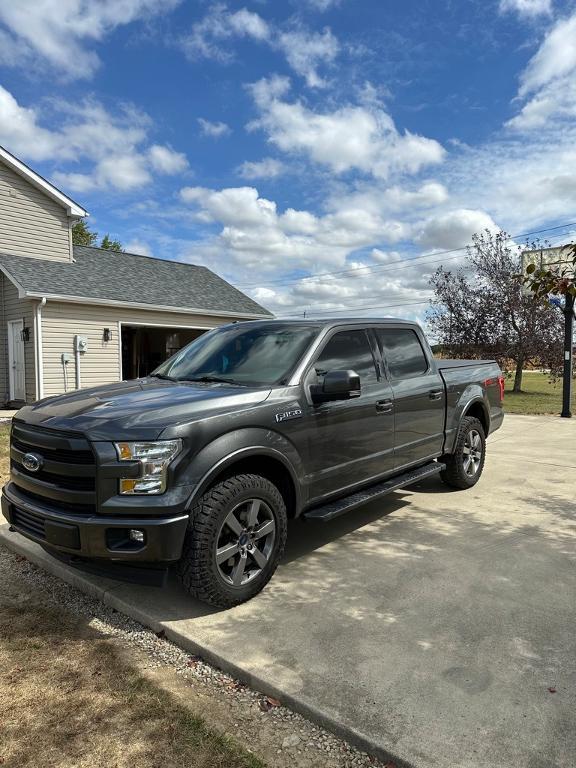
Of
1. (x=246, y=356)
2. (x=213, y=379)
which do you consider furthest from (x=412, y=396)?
(x=213, y=379)

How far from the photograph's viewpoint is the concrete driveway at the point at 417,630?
2.28 m

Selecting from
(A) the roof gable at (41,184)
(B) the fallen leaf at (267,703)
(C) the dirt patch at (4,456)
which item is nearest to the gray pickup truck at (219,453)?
(B) the fallen leaf at (267,703)

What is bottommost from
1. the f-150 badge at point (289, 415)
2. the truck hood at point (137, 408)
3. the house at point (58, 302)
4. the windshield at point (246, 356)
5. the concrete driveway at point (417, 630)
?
the concrete driveway at point (417, 630)

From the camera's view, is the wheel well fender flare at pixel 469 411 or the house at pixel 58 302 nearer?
the wheel well fender flare at pixel 469 411

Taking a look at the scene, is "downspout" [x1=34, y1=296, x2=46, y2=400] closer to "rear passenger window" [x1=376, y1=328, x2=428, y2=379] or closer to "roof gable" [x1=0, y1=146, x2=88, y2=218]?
"roof gable" [x1=0, y1=146, x2=88, y2=218]

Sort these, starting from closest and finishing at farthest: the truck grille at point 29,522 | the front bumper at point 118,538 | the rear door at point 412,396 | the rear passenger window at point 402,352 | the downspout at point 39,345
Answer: the front bumper at point 118,538, the truck grille at point 29,522, the rear door at point 412,396, the rear passenger window at point 402,352, the downspout at point 39,345

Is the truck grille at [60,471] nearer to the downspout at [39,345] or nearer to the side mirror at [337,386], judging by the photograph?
the side mirror at [337,386]

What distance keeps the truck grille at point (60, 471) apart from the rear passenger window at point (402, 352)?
282 centimetres

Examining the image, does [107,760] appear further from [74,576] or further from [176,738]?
[74,576]

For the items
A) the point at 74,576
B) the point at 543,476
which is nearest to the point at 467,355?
the point at 543,476

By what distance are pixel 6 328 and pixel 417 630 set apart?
1459cm

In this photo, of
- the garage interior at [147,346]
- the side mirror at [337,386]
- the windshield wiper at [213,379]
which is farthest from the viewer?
the garage interior at [147,346]

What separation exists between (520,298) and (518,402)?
5.09m

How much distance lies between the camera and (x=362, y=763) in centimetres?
215
